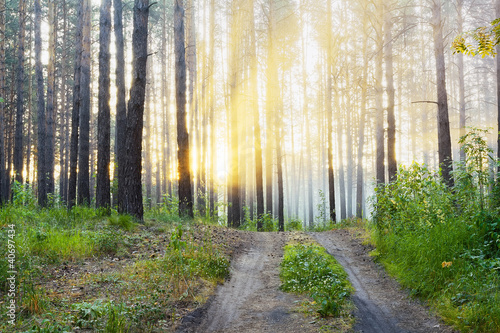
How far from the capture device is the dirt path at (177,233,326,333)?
4.82 metres

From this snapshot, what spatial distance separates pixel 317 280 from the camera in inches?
252

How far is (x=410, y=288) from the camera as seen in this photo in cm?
610

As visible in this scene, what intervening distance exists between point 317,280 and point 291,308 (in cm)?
110

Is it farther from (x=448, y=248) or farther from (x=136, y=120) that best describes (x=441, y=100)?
(x=136, y=120)

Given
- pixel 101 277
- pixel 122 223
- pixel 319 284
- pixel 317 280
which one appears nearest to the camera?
pixel 101 277

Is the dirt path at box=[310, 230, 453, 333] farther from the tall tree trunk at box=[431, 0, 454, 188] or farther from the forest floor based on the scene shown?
the tall tree trunk at box=[431, 0, 454, 188]

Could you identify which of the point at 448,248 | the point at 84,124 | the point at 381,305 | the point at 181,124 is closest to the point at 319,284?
the point at 381,305

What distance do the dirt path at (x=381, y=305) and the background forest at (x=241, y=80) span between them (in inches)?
122

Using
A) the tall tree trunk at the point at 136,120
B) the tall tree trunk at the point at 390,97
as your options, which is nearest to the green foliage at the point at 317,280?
the tall tree trunk at the point at 136,120

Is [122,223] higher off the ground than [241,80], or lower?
lower

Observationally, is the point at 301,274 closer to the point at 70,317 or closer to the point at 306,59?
the point at 70,317

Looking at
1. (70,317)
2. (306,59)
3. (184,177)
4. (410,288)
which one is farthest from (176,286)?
(306,59)

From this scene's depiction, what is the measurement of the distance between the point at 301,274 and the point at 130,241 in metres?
4.26

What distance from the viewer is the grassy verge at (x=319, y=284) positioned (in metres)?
5.02
